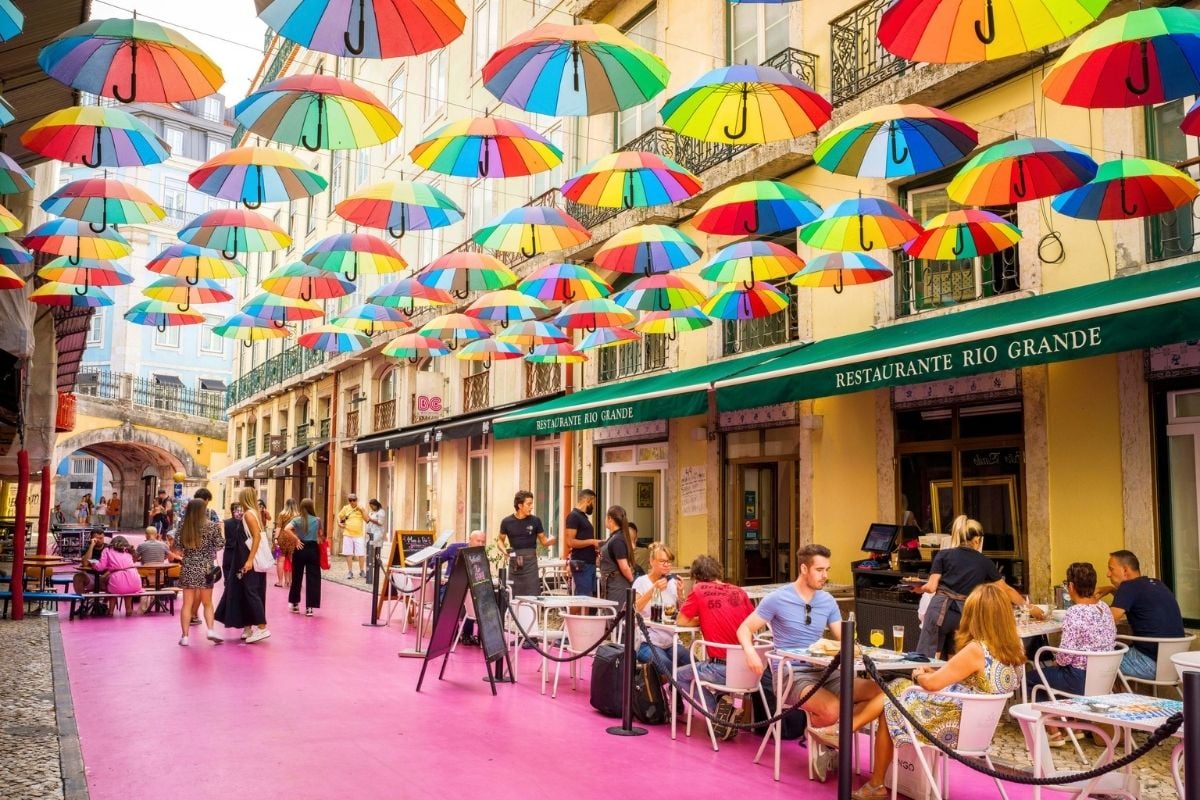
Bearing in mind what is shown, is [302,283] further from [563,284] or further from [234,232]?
[563,284]

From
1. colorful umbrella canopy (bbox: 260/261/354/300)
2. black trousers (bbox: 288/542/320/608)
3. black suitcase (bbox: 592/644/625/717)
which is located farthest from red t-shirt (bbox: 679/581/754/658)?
black trousers (bbox: 288/542/320/608)

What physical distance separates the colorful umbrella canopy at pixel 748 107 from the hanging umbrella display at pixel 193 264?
21.1 ft

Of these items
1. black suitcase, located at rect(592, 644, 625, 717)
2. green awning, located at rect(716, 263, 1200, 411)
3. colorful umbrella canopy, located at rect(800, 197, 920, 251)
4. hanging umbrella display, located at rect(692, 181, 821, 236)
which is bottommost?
black suitcase, located at rect(592, 644, 625, 717)

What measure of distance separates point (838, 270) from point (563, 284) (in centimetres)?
393

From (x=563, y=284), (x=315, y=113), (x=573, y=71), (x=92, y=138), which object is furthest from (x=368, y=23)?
(x=563, y=284)

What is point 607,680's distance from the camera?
7.73 meters

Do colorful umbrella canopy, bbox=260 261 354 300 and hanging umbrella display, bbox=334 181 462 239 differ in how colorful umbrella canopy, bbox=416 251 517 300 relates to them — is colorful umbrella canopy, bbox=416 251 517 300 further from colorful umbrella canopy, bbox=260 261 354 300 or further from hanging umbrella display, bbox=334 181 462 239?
hanging umbrella display, bbox=334 181 462 239

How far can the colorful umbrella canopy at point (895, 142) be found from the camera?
800 cm

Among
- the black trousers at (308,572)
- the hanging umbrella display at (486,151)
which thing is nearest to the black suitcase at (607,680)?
the hanging umbrella display at (486,151)

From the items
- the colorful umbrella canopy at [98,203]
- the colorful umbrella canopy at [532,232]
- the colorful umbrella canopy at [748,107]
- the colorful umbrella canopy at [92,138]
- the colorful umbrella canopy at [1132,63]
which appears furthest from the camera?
the colorful umbrella canopy at [532,232]

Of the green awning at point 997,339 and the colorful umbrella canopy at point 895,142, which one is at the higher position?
the colorful umbrella canopy at point 895,142

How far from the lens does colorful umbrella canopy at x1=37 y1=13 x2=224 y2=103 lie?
6938mm

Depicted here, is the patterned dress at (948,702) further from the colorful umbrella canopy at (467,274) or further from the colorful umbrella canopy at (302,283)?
the colorful umbrella canopy at (302,283)

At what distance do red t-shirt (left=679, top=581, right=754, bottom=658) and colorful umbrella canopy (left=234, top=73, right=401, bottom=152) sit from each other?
4610 mm
